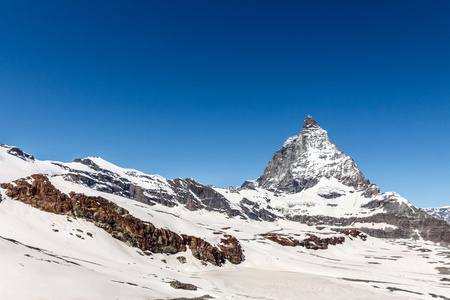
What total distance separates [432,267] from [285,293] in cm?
6742

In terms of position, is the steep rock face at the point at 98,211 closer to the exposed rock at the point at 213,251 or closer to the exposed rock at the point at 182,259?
the exposed rock at the point at 182,259

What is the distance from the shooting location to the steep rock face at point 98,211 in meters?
42.8

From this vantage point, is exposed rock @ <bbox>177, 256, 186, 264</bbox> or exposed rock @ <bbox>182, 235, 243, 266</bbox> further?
exposed rock @ <bbox>182, 235, 243, 266</bbox>

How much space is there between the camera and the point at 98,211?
152 feet

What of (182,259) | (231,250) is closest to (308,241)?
(231,250)

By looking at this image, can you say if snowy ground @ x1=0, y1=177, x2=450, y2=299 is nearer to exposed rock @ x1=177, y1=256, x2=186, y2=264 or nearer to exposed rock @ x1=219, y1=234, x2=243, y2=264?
exposed rock @ x1=177, y1=256, x2=186, y2=264

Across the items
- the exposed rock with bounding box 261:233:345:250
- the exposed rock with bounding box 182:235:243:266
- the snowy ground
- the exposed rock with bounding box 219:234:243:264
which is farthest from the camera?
the exposed rock with bounding box 261:233:345:250

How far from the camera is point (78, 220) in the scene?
1699 inches

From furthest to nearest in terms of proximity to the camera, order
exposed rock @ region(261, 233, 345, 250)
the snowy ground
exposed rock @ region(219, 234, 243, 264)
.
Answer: exposed rock @ region(261, 233, 345, 250) < exposed rock @ region(219, 234, 243, 264) < the snowy ground

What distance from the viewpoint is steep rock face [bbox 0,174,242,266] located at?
42.8 m

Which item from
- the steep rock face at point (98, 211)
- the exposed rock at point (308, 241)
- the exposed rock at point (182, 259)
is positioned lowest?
the exposed rock at point (182, 259)

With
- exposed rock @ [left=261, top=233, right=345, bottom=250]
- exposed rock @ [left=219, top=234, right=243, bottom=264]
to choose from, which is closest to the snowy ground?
exposed rock @ [left=219, top=234, right=243, bottom=264]

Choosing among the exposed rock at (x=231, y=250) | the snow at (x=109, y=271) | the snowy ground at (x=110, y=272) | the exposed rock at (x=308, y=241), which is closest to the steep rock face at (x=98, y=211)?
the snow at (x=109, y=271)

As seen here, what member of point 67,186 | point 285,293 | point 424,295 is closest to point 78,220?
point 67,186
